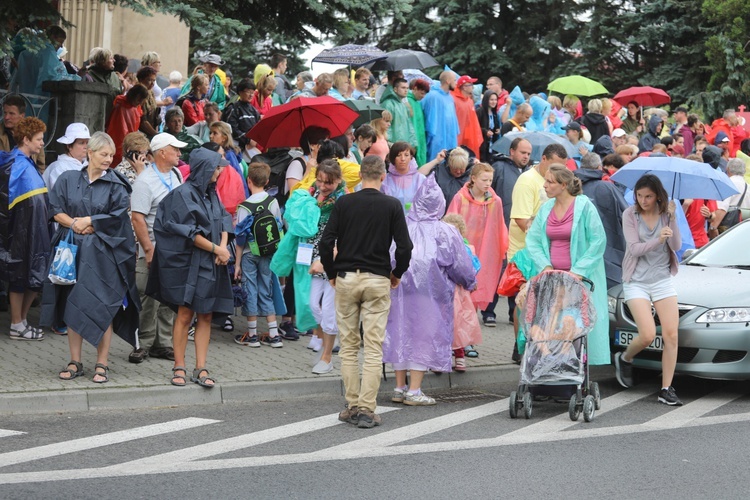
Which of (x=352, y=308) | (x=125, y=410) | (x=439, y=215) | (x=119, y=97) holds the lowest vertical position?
(x=125, y=410)

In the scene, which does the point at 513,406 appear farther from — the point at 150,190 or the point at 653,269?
the point at 150,190

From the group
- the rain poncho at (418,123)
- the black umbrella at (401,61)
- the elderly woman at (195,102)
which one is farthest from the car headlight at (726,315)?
the black umbrella at (401,61)

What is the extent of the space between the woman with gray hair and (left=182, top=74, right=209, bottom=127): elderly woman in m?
7.18

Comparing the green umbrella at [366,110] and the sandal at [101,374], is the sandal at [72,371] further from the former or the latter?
the green umbrella at [366,110]

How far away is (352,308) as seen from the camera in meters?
9.21

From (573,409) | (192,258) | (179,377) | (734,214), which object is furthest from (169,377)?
(734,214)

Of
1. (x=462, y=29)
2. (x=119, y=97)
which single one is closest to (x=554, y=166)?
(x=119, y=97)

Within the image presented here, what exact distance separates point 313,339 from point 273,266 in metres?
1.01

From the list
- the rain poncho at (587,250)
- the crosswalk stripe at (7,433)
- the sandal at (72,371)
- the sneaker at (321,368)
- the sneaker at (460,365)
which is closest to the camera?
the crosswalk stripe at (7,433)

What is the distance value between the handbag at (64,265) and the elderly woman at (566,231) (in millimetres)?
3694

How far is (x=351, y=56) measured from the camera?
Answer: 61.0 ft

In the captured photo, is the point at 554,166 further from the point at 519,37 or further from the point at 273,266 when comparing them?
the point at 519,37

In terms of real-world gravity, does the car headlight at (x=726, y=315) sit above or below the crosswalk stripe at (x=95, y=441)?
above

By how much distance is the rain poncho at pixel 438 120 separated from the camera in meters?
17.2
